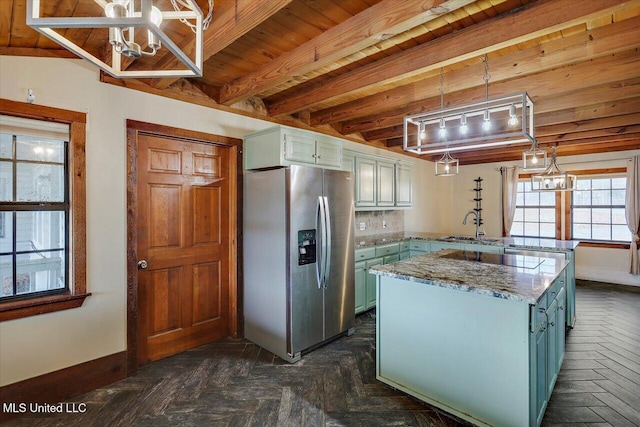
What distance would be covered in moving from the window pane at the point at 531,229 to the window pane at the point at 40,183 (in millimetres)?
7665

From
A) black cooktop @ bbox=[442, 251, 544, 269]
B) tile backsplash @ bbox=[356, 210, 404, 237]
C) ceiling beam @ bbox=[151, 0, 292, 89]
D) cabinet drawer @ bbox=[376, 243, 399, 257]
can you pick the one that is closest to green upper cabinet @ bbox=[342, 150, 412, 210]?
tile backsplash @ bbox=[356, 210, 404, 237]

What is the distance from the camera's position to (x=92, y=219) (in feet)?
8.13

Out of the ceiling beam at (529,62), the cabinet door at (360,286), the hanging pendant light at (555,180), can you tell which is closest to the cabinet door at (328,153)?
the ceiling beam at (529,62)

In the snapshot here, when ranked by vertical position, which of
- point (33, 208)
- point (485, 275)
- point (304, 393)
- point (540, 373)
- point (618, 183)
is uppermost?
point (618, 183)

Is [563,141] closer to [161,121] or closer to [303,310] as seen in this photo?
[303,310]

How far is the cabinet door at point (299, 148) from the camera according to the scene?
302 cm

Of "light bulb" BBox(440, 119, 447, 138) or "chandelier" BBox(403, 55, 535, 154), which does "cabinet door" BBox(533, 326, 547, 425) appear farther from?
"light bulb" BBox(440, 119, 447, 138)

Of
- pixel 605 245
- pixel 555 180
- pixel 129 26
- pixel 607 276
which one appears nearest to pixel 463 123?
pixel 129 26

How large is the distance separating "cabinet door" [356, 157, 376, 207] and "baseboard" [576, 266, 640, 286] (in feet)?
15.3

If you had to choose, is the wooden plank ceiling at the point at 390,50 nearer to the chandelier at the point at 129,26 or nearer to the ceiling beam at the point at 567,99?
the ceiling beam at the point at 567,99

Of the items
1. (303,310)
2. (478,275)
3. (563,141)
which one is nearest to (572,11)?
(478,275)

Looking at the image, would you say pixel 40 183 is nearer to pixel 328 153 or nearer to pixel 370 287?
pixel 328 153

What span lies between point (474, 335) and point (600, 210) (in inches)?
229

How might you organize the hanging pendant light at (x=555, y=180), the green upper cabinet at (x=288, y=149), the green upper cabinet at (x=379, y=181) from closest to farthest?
1. the green upper cabinet at (x=288, y=149)
2. the hanging pendant light at (x=555, y=180)
3. the green upper cabinet at (x=379, y=181)
